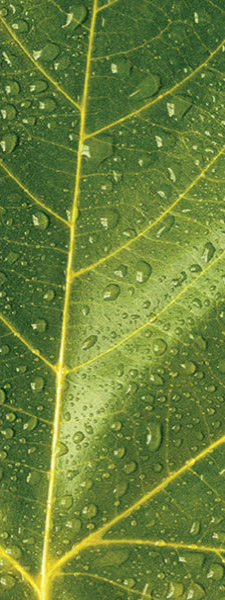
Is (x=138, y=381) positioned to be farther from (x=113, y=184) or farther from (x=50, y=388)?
(x=113, y=184)

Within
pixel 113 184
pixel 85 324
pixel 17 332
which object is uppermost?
pixel 113 184

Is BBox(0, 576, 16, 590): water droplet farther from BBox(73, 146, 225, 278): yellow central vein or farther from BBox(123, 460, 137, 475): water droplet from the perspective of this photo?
BBox(73, 146, 225, 278): yellow central vein

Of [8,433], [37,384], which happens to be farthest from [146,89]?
[8,433]

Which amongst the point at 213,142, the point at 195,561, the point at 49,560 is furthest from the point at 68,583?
the point at 213,142

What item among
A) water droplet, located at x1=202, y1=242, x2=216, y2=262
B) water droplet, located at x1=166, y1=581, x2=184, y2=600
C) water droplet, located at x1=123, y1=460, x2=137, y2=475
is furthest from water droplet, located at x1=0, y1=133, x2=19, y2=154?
water droplet, located at x1=166, y1=581, x2=184, y2=600

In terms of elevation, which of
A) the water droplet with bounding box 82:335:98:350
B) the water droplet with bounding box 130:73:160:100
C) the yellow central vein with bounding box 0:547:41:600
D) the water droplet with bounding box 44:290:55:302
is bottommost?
the yellow central vein with bounding box 0:547:41:600

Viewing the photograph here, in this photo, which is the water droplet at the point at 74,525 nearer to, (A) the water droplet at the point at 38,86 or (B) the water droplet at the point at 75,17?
(A) the water droplet at the point at 38,86
